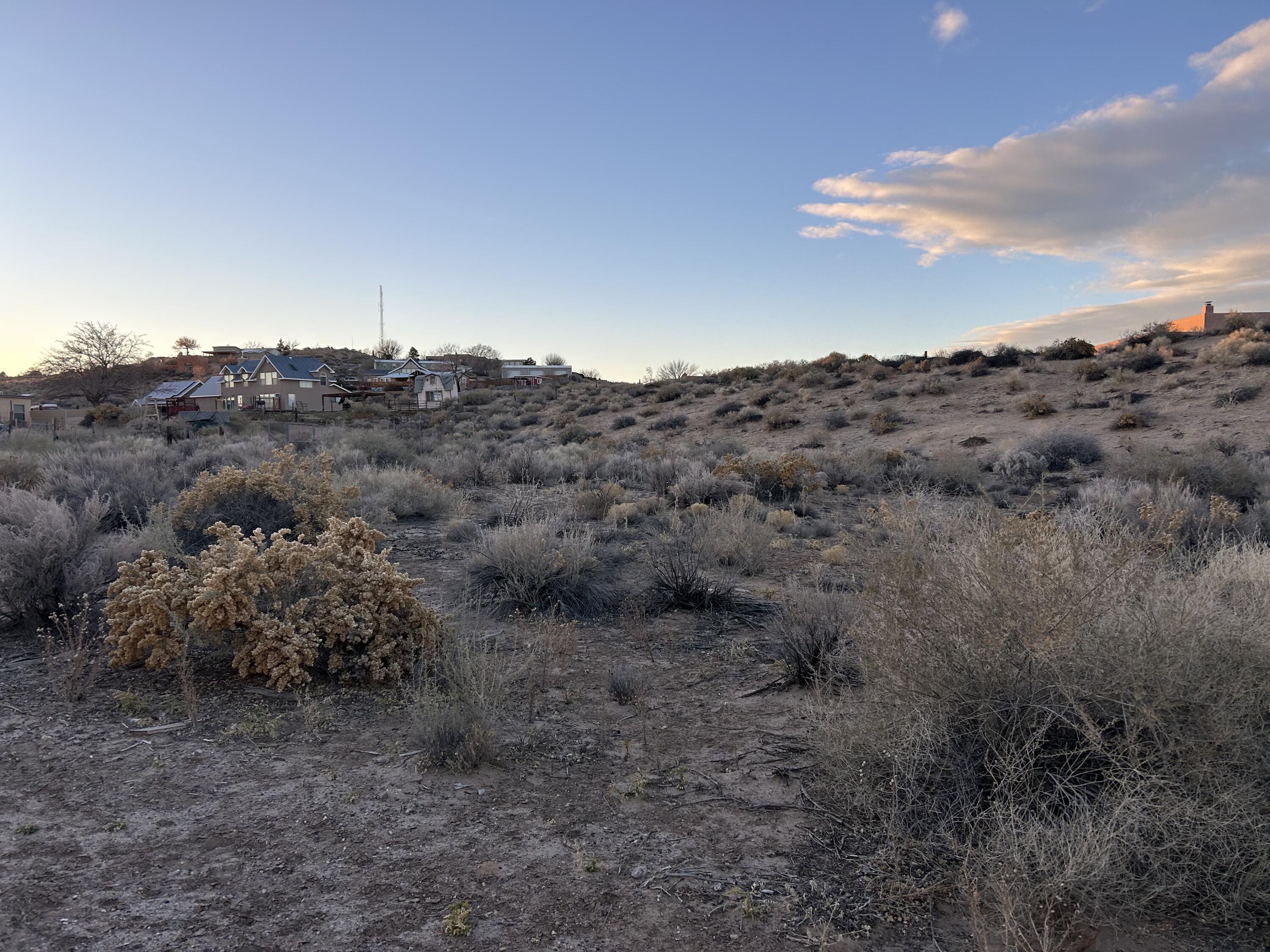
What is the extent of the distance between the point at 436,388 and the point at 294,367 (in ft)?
35.5

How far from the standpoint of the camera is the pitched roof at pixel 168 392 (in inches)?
2072

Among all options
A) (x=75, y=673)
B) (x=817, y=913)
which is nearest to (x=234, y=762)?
(x=75, y=673)

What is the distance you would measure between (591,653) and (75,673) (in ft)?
11.2

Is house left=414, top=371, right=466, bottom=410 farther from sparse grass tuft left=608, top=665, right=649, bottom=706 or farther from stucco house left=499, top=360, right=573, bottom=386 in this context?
sparse grass tuft left=608, top=665, right=649, bottom=706

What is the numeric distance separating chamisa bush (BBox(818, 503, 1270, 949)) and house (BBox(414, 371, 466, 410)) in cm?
4326

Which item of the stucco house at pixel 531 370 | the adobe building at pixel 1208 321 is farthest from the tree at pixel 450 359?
the adobe building at pixel 1208 321

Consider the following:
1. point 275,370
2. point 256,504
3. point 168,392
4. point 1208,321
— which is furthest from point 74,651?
point 168,392

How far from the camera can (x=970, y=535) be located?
3898mm

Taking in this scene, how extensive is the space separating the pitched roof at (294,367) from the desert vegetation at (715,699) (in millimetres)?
48802

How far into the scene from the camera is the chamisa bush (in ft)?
9.19

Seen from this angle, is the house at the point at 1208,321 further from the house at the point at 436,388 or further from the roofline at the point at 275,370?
the roofline at the point at 275,370

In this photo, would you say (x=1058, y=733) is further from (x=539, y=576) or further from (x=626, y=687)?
(x=539, y=576)

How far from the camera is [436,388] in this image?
55656mm

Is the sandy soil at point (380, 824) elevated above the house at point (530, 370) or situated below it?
below
